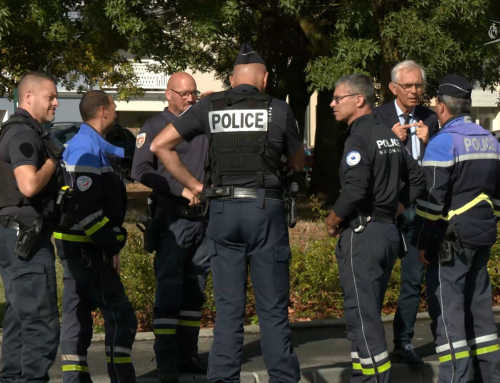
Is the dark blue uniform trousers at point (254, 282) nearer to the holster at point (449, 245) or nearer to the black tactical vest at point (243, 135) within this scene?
the black tactical vest at point (243, 135)

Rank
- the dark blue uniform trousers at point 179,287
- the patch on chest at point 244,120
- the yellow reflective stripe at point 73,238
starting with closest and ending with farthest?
the patch on chest at point 244,120, the yellow reflective stripe at point 73,238, the dark blue uniform trousers at point 179,287

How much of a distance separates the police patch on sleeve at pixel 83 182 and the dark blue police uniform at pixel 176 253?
100cm

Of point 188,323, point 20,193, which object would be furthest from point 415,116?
point 20,193

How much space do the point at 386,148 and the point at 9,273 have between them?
2525mm

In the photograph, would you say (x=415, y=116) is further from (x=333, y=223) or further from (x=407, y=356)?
(x=407, y=356)

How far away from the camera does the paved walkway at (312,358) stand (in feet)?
21.3

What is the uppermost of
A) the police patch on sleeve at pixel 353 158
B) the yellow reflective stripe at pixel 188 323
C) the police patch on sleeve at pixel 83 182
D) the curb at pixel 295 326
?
the police patch on sleeve at pixel 353 158

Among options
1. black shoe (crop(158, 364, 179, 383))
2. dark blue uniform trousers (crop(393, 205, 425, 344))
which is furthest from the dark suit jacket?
black shoe (crop(158, 364, 179, 383))

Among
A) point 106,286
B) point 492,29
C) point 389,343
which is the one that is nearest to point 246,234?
point 106,286

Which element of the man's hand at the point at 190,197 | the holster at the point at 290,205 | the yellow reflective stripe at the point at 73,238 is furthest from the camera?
the man's hand at the point at 190,197

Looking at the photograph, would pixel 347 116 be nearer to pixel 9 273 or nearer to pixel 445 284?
pixel 445 284

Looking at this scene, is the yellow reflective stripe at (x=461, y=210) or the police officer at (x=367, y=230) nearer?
the police officer at (x=367, y=230)

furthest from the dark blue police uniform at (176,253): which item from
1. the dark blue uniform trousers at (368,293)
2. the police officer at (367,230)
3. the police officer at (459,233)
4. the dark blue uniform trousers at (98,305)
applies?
the police officer at (459,233)

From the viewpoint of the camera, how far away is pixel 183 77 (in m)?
6.67
